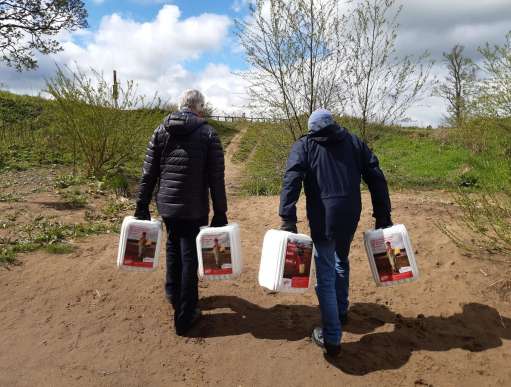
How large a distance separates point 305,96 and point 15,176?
6601mm

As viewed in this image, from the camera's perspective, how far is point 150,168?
3.37 metres

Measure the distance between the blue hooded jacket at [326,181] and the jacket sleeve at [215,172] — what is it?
56 centimetres

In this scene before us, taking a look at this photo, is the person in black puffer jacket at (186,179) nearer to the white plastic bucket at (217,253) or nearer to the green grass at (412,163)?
the white plastic bucket at (217,253)

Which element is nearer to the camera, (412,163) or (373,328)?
(373,328)

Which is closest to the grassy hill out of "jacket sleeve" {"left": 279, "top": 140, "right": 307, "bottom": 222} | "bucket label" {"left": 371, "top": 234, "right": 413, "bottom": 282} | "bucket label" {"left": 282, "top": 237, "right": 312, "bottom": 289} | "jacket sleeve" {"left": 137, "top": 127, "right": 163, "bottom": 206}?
"jacket sleeve" {"left": 137, "top": 127, "right": 163, "bottom": 206}

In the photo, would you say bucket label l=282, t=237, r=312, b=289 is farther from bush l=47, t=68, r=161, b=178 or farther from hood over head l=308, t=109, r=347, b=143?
bush l=47, t=68, r=161, b=178

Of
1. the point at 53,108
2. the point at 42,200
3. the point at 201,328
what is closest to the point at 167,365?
the point at 201,328

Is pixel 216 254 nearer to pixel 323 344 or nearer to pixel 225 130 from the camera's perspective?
pixel 323 344

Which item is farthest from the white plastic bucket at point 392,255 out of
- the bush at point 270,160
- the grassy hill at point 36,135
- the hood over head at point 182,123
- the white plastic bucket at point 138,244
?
the grassy hill at point 36,135

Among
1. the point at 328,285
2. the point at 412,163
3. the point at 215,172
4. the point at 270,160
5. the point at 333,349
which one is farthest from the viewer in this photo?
the point at 412,163

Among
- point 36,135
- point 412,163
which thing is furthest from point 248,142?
point 36,135

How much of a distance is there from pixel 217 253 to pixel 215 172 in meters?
0.58

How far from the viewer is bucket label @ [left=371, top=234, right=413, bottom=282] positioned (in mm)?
3074

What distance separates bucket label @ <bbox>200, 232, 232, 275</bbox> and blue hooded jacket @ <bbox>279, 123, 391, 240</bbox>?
514 mm
